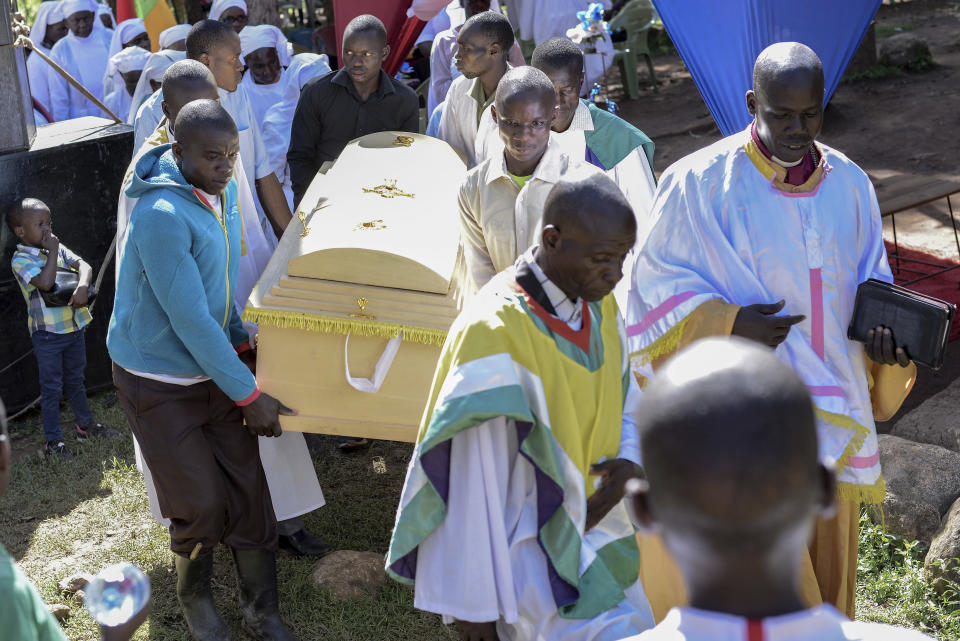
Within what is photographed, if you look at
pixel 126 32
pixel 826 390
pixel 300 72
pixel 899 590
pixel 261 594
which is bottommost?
pixel 899 590

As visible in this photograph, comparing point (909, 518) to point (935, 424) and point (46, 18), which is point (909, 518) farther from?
point (46, 18)

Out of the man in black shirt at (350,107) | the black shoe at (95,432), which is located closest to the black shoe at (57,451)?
the black shoe at (95,432)

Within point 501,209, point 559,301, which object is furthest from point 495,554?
point 501,209

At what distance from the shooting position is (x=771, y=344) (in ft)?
11.0

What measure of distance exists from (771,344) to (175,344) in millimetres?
1909

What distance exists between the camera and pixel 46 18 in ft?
Answer: 31.7

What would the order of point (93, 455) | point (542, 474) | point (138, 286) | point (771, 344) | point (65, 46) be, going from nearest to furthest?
point (542, 474) → point (771, 344) → point (138, 286) → point (93, 455) → point (65, 46)

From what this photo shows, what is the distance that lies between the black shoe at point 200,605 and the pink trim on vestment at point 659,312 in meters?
1.72

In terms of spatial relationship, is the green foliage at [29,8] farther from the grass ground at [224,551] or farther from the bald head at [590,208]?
the bald head at [590,208]

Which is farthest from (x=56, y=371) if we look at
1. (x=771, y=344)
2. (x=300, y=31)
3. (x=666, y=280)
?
(x=300, y=31)

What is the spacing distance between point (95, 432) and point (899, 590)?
4.19m

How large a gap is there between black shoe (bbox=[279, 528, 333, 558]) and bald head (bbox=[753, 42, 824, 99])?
8.53ft

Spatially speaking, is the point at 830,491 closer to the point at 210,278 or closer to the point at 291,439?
the point at 210,278

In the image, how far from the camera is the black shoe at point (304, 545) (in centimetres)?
465
